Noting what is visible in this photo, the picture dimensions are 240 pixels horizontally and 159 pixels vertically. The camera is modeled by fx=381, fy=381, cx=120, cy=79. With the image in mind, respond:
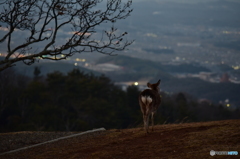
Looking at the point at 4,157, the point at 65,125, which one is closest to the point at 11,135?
the point at 4,157

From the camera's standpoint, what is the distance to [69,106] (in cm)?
3912

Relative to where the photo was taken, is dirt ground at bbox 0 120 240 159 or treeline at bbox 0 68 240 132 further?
treeline at bbox 0 68 240 132

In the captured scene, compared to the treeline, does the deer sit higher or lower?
higher

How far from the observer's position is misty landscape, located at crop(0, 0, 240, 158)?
35219 millimetres

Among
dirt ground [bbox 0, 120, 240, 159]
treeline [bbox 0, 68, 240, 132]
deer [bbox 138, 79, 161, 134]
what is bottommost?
treeline [bbox 0, 68, 240, 132]

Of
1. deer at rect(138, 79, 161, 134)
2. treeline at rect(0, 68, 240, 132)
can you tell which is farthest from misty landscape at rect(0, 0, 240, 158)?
deer at rect(138, 79, 161, 134)

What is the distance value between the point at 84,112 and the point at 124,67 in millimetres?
72125

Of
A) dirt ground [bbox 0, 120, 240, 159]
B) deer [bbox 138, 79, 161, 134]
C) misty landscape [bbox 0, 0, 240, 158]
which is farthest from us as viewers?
misty landscape [bbox 0, 0, 240, 158]

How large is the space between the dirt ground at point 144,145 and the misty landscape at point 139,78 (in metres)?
1.38

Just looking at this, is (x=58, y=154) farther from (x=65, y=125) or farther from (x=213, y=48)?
(x=213, y=48)

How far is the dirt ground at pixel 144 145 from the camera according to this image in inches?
312

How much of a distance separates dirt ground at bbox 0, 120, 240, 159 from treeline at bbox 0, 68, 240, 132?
20.2 m

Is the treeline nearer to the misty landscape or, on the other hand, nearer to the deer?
the misty landscape

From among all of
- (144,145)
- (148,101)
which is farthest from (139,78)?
(144,145)
